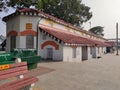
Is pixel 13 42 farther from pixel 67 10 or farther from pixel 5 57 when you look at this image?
pixel 67 10

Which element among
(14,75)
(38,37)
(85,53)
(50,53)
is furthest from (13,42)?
(14,75)

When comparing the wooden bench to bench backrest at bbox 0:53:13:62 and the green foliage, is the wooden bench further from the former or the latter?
the green foliage

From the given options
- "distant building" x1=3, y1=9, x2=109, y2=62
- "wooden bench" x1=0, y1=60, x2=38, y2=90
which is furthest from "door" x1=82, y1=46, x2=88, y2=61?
"wooden bench" x1=0, y1=60, x2=38, y2=90

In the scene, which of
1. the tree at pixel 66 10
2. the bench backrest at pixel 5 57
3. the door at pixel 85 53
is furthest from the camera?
the tree at pixel 66 10

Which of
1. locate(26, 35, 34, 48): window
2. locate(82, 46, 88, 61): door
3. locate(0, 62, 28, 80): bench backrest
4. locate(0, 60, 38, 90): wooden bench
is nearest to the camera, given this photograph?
locate(0, 60, 38, 90): wooden bench

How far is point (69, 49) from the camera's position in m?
22.4

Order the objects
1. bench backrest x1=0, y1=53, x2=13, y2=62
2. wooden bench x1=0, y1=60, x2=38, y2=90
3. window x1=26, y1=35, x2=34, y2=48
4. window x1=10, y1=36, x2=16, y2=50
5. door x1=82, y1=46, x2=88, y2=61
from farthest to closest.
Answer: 1. door x1=82, y1=46, x2=88, y2=61
2. window x1=10, y1=36, x2=16, y2=50
3. window x1=26, y1=35, x2=34, y2=48
4. bench backrest x1=0, y1=53, x2=13, y2=62
5. wooden bench x1=0, y1=60, x2=38, y2=90

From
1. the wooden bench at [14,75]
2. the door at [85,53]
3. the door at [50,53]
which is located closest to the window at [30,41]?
the door at [50,53]

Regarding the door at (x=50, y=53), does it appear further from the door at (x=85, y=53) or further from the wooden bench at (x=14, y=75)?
the wooden bench at (x=14, y=75)

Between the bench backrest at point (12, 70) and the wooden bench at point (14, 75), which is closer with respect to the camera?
the wooden bench at point (14, 75)

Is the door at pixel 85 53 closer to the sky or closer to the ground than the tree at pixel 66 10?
closer to the ground

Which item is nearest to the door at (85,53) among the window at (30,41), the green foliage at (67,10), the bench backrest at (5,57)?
the window at (30,41)

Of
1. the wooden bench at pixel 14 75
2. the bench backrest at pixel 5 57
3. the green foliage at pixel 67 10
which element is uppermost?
the green foliage at pixel 67 10

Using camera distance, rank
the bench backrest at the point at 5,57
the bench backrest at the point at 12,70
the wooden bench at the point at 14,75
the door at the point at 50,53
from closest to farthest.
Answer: the wooden bench at the point at 14,75 → the bench backrest at the point at 12,70 → the bench backrest at the point at 5,57 → the door at the point at 50,53
